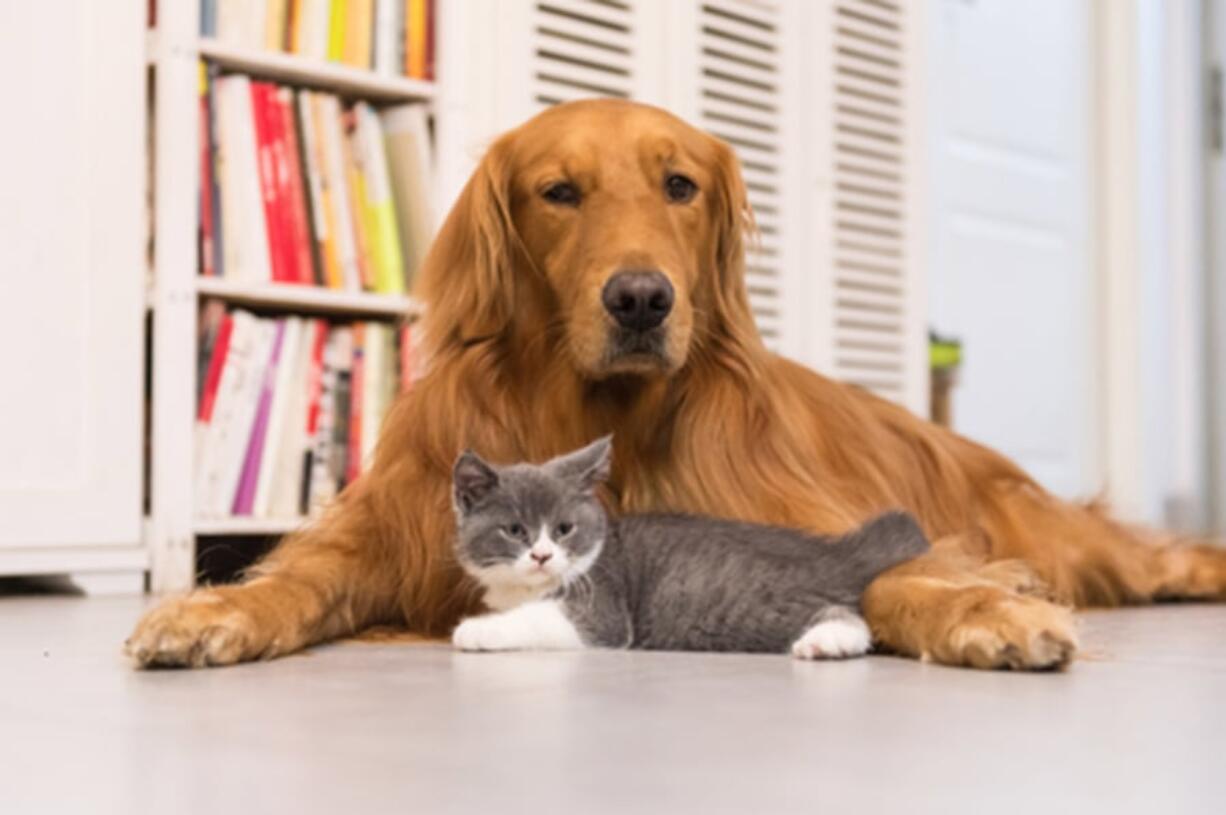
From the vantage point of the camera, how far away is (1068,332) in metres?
6.07

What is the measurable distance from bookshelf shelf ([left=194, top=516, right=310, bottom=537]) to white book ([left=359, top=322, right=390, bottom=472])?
241mm

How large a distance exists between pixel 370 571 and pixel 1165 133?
5.17 m

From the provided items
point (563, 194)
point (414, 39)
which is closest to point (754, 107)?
point (414, 39)

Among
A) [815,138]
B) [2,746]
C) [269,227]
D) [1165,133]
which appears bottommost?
[2,746]

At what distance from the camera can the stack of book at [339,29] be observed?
3.33 metres

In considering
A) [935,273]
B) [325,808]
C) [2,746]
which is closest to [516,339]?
[2,746]

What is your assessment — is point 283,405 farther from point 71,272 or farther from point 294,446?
point 71,272

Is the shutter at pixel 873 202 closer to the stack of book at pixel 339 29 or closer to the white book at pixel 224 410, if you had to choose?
the stack of book at pixel 339 29

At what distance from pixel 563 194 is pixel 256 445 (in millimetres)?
1401

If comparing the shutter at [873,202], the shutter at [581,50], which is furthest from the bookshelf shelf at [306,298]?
the shutter at [873,202]

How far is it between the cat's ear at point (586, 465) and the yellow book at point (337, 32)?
1850 millimetres

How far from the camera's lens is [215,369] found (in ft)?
10.8

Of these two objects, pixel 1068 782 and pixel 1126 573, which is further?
pixel 1126 573

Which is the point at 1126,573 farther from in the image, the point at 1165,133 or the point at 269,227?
the point at 1165,133
